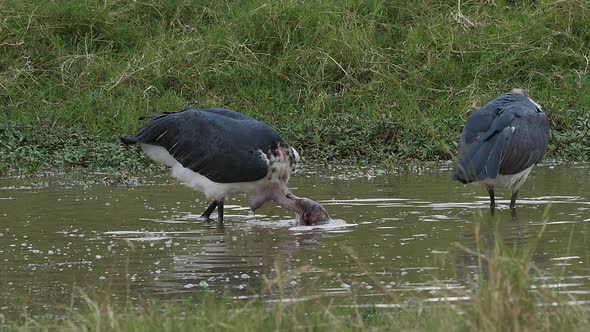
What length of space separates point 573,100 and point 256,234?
5.21 meters

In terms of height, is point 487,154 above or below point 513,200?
above

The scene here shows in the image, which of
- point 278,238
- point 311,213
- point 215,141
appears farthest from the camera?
point 215,141

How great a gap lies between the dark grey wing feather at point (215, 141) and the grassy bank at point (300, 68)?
7.83 ft

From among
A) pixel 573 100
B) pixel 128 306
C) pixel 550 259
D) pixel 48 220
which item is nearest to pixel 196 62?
pixel 573 100

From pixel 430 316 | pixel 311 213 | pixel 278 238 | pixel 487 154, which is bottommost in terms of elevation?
pixel 430 316

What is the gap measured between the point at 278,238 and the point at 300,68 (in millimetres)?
5166

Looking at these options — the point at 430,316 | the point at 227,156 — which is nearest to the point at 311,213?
the point at 227,156

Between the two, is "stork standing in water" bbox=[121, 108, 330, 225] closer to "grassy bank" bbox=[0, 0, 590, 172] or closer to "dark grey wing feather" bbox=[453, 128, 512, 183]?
"dark grey wing feather" bbox=[453, 128, 512, 183]

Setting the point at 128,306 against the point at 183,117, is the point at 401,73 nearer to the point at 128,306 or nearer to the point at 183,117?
the point at 183,117

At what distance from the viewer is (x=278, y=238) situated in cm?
779

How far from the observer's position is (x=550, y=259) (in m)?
Result: 6.56

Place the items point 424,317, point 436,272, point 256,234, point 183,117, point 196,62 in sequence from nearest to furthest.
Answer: point 424,317 → point 436,272 → point 256,234 → point 183,117 → point 196,62

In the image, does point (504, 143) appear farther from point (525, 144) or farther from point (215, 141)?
point (215, 141)

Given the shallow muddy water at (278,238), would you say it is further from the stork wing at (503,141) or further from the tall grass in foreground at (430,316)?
the stork wing at (503,141)
